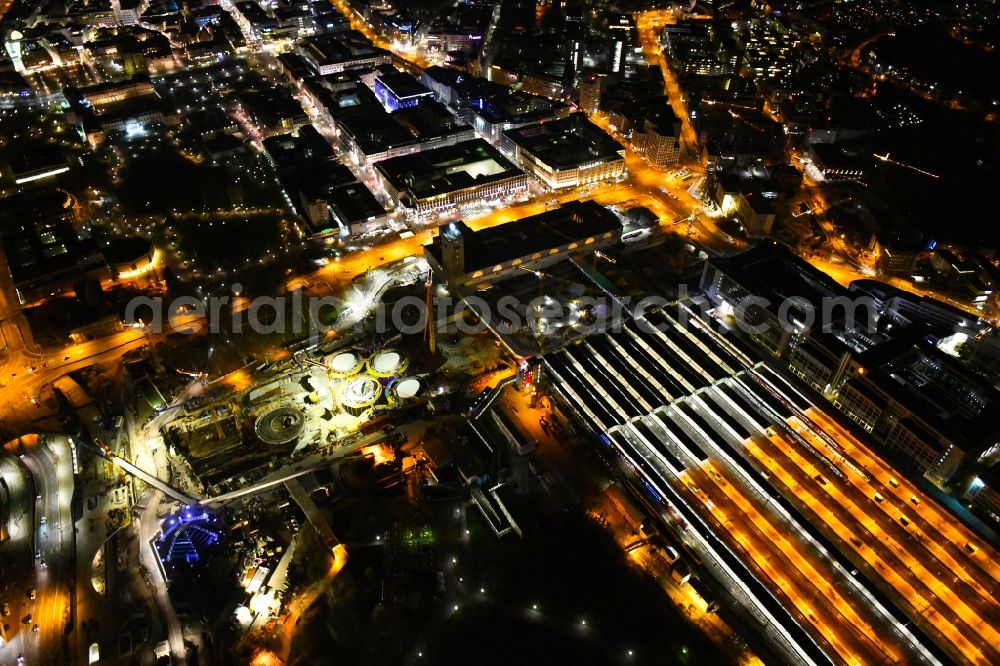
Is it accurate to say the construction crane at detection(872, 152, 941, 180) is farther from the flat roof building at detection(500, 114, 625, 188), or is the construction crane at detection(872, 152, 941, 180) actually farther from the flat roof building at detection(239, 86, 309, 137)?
the flat roof building at detection(239, 86, 309, 137)

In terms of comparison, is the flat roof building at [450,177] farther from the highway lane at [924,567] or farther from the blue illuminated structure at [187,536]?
the highway lane at [924,567]

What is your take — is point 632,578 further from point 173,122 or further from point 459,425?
point 173,122

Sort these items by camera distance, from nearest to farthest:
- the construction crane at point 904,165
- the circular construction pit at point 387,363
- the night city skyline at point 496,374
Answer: the night city skyline at point 496,374, the circular construction pit at point 387,363, the construction crane at point 904,165

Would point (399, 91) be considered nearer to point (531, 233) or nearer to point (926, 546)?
point (531, 233)

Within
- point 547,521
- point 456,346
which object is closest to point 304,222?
point 456,346

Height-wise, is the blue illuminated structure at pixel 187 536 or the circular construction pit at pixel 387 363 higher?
the circular construction pit at pixel 387 363

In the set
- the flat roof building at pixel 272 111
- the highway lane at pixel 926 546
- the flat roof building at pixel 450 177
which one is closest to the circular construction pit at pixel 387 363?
the flat roof building at pixel 450 177
